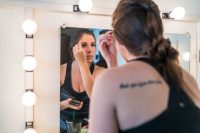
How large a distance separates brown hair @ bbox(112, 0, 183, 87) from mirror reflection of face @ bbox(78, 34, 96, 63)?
2.35 ft

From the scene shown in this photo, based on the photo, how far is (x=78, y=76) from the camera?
4.25 ft

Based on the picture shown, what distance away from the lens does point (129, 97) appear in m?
0.52

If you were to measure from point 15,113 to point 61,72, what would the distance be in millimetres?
268

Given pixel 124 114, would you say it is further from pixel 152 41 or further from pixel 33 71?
pixel 33 71

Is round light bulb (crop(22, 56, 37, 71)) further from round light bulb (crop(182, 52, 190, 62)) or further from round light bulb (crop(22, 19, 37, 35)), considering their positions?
round light bulb (crop(182, 52, 190, 62))

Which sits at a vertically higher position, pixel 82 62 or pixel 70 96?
pixel 82 62

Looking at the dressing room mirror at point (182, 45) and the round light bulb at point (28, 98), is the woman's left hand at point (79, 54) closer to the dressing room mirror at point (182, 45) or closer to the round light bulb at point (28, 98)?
the round light bulb at point (28, 98)

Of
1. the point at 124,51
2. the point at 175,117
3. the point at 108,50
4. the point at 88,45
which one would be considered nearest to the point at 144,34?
the point at 124,51

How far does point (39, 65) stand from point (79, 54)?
0.19 meters

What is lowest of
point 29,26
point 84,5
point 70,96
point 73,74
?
point 70,96

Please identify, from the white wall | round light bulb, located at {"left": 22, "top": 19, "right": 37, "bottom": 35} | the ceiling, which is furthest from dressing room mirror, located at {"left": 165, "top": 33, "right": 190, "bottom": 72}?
round light bulb, located at {"left": 22, "top": 19, "right": 37, "bottom": 35}

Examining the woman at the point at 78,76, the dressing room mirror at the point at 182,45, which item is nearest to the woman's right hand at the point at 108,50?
the woman at the point at 78,76

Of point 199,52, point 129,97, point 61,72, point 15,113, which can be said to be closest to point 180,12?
point 199,52

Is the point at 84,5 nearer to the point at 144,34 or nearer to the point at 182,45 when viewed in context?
the point at 182,45
